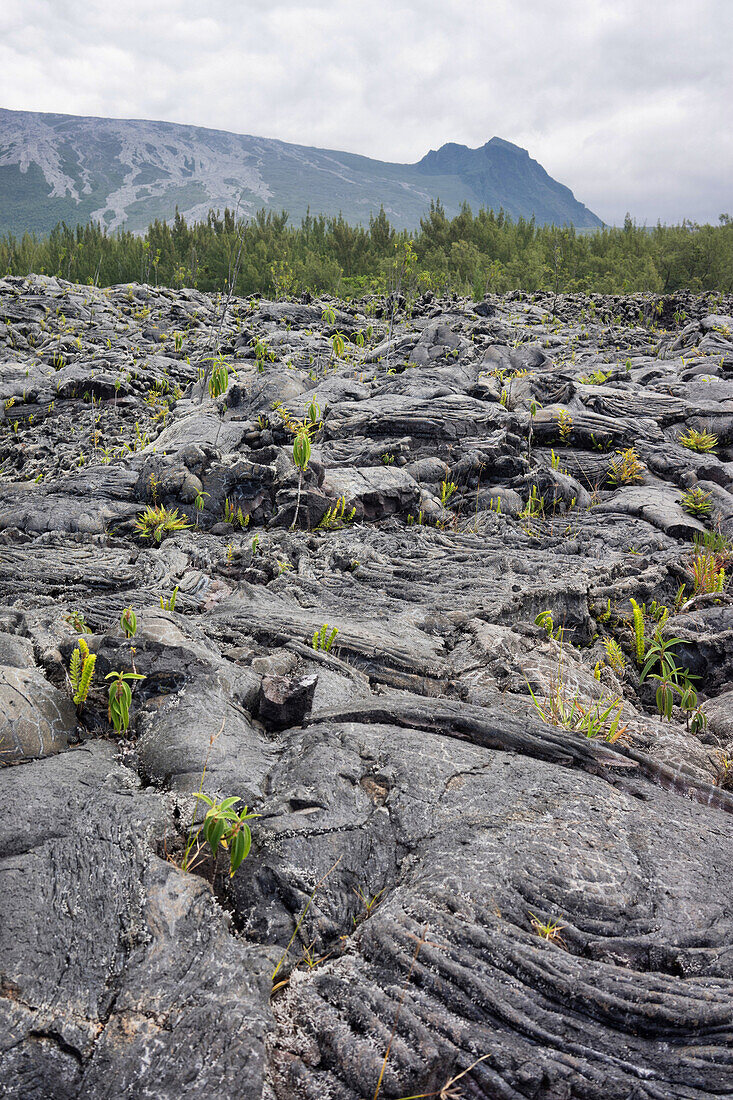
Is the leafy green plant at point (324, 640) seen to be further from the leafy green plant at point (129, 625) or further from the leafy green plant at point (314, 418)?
the leafy green plant at point (314, 418)

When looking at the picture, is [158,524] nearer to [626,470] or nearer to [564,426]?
[564,426]

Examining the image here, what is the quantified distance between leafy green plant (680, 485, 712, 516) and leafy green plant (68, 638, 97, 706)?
8017 mm

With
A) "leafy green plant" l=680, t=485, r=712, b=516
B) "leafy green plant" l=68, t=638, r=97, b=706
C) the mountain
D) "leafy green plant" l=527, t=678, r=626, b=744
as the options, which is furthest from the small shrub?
the mountain

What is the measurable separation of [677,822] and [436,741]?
52.0 inches

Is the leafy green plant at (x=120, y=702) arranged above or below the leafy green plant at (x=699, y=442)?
below

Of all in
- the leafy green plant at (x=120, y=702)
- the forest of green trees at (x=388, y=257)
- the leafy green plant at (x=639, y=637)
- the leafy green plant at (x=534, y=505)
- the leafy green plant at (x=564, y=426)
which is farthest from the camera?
the forest of green trees at (x=388, y=257)

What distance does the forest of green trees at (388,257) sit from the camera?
29.0 m

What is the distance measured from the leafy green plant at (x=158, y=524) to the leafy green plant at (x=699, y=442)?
8.76m

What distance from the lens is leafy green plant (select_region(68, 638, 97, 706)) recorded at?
3.47 meters

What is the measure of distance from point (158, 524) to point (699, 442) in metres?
9.27

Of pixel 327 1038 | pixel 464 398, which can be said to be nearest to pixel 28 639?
pixel 327 1038

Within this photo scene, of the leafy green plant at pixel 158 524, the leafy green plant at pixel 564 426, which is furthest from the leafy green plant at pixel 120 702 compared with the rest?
the leafy green plant at pixel 564 426

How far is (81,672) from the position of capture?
3584 mm

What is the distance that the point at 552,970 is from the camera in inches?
85.0
